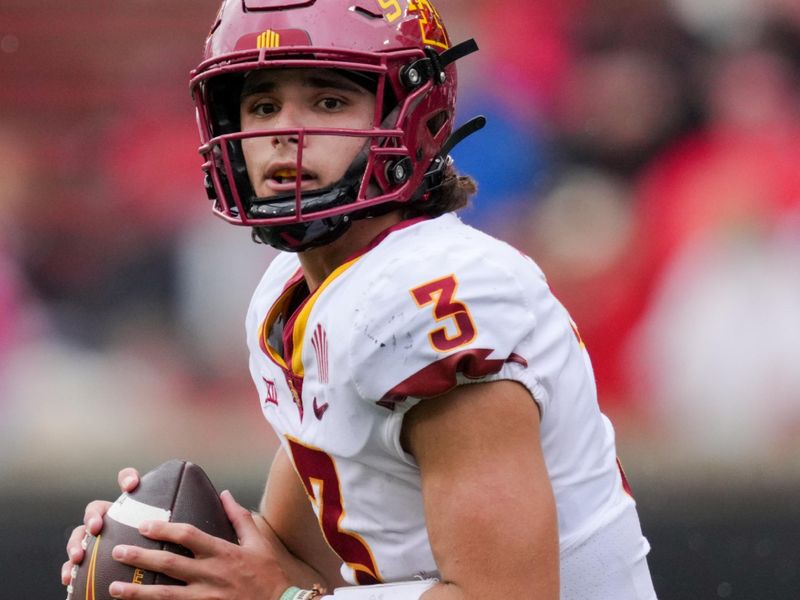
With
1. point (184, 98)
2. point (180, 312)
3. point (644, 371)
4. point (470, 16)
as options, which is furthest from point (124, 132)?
point (644, 371)

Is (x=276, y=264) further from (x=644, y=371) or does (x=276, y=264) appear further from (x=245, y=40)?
(x=644, y=371)

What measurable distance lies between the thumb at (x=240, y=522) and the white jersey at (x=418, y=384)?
0.44 ft

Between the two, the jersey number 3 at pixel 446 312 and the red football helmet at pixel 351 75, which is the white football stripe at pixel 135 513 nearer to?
the red football helmet at pixel 351 75

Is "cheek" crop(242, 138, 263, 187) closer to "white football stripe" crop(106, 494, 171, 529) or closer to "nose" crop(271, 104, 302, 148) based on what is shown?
"nose" crop(271, 104, 302, 148)

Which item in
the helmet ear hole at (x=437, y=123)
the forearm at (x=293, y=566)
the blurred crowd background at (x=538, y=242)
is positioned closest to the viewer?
the helmet ear hole at (x=437, y=123)

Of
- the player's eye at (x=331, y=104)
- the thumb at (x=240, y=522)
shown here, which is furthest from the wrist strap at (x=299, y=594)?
the player's eye at (x=331, y=104)

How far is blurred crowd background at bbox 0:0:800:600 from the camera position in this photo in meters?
3.40

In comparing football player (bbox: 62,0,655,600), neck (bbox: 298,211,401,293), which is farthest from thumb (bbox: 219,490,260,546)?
neck (bbox: 298,211,401,293)

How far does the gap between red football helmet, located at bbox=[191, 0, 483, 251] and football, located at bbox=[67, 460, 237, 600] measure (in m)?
0.35

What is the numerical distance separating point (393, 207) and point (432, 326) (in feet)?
1.11

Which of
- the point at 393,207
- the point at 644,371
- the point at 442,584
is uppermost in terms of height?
the point at 393,207

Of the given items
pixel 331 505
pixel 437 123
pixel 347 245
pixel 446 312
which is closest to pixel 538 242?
pixel 437 123

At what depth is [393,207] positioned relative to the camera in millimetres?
1714

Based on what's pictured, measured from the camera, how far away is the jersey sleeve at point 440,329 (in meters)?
1.40
